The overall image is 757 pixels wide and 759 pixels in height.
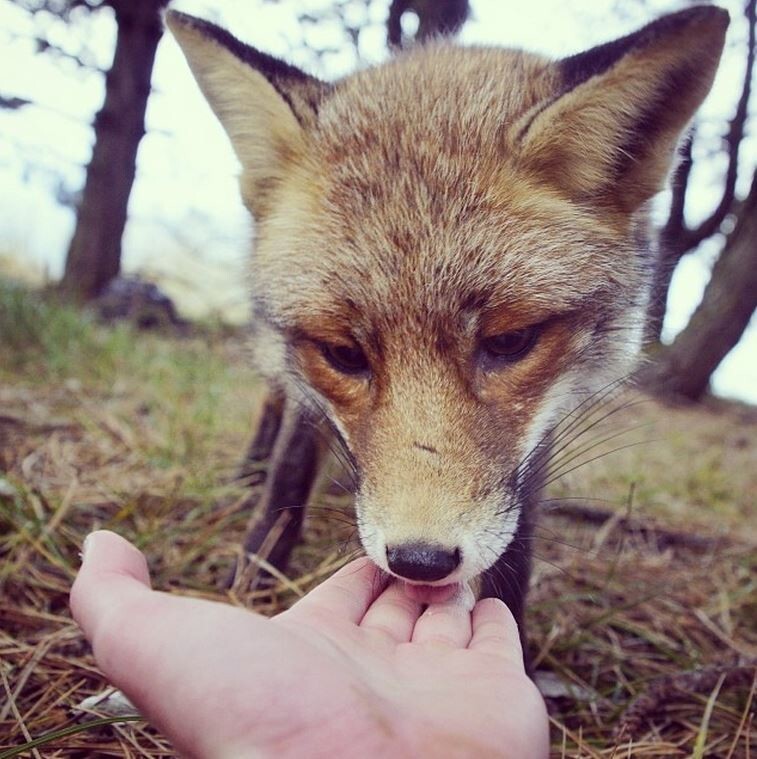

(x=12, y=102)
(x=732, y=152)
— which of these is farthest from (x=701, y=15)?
(x=732, y=152)

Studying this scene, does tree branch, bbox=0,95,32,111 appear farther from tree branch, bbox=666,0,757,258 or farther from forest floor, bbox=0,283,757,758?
tree branch, bbox=666,0,757,258

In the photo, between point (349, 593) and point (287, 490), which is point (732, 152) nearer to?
point (287, 490)

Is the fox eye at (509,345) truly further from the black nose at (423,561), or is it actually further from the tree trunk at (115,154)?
the tree trunk at (115,154)

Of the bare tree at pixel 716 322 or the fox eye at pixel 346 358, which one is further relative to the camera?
the bare tree at pixel 716 322

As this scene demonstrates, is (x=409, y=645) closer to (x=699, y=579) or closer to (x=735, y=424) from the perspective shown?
(x=699, y=579)

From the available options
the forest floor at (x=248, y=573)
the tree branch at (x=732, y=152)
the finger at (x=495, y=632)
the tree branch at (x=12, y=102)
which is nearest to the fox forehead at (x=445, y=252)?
the forest floor at (x=248, y=573)

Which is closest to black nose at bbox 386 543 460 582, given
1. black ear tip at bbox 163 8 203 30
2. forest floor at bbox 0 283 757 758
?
forest floor at bbox 0 283 757 758
